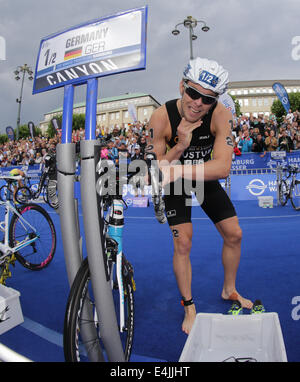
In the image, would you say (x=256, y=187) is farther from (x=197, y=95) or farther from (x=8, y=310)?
(x=8, y=310)

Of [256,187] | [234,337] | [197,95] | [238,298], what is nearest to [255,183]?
[256,187]

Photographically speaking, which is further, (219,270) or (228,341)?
(219,270)

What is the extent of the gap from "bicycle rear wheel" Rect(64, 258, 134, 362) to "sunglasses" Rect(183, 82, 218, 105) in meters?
1.41

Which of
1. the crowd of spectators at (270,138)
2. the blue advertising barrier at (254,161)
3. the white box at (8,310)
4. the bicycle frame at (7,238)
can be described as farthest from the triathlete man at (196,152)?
the crowd of spectators at (270,138)

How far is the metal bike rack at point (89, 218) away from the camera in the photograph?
1776 mm

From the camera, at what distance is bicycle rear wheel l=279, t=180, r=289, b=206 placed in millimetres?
9594

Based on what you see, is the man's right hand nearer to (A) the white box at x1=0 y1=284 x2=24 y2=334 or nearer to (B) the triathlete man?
(B) the triathlete man

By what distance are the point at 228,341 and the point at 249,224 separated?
5.25 metres

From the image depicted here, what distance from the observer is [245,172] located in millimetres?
13203

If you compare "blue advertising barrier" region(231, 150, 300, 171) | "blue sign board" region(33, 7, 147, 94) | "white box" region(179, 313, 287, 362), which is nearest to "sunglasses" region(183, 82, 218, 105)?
"blue sign board" region(33, 7, 147, 94)

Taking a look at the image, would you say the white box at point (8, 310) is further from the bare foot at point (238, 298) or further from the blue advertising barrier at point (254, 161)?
the blue advertising barrier at point (254, 161)

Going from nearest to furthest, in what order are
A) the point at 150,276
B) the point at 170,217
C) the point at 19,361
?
the point at 19,361, the point at 170,217, the point at 150,276
